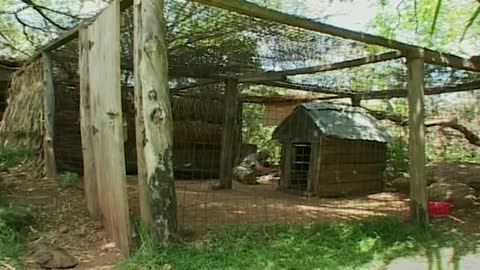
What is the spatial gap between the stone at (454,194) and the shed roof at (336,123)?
157 cm

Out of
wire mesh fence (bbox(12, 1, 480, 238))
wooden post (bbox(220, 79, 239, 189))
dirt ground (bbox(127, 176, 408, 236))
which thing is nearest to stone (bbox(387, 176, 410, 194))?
wire mesh fence (bbox(12, 1, 480, 238))

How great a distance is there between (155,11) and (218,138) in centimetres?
650

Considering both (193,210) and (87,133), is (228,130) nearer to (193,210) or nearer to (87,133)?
(193,210)

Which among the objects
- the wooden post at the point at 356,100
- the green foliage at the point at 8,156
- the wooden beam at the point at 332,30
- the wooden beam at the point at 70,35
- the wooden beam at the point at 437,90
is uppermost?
the wooden beam at the point at 70,35

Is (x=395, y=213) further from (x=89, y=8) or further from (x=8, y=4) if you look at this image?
(x=8, y=4)

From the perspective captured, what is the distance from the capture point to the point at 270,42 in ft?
19.1

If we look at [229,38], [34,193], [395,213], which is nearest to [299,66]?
[229,38]

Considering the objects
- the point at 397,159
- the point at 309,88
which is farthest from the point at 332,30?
the point at 397,159

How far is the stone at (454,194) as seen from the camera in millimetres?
6959

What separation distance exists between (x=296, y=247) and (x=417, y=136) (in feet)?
6.70

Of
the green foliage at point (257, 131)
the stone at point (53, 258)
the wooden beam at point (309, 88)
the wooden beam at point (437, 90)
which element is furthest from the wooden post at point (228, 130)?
the stone at point (53, 258)

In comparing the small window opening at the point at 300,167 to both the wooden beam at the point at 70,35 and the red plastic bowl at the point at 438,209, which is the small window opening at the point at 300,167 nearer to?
the red plastic bowl at the point at 438,209

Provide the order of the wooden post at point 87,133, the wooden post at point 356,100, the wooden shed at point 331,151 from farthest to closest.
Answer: the wooden post at point 356,100, the wooden shed at point 331,151, the wooden post at point 87,133

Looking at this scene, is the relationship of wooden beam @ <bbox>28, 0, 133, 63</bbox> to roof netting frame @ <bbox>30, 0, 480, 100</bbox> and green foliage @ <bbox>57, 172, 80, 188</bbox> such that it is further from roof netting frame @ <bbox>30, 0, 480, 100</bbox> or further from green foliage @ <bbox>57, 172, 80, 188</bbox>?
green foliage @ <bbox>57, 172, 80, 188</bbox>
